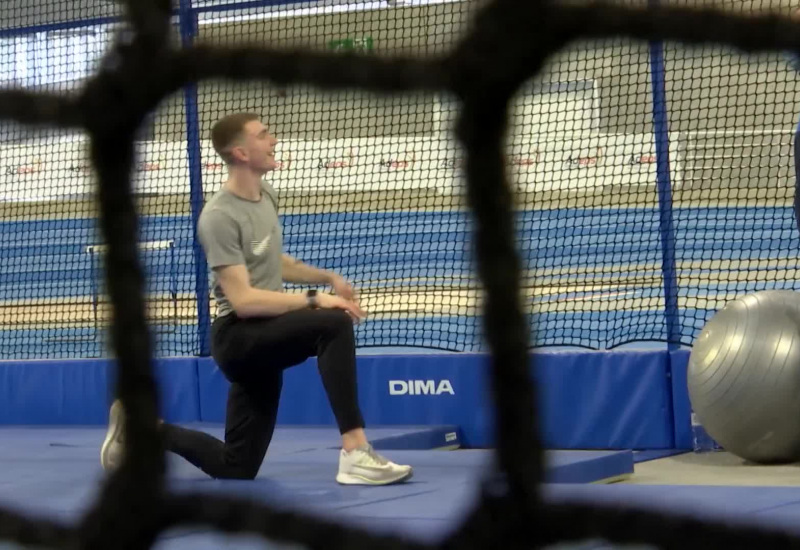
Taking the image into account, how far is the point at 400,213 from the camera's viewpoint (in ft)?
15.5

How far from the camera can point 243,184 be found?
311cm

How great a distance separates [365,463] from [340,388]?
173 millimetres

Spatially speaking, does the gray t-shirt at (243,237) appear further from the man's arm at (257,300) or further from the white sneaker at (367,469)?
the white sneaker at (367,469)

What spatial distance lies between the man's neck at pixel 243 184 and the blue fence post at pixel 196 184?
933mm

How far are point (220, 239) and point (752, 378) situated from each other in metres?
1.31

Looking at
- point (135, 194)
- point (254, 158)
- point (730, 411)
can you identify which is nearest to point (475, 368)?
point (730, 411)

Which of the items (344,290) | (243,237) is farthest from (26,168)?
(344,290)

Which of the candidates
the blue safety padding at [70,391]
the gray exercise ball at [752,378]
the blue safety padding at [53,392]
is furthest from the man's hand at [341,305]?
the blue safety padding at [53,392]

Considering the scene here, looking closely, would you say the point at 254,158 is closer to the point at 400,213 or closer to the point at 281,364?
the point at 281,364

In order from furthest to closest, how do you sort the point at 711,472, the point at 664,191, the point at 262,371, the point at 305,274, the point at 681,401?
the point at 681,401
the point at 664,191
the point at 711,472
the point at 305,274
the point at 262,371

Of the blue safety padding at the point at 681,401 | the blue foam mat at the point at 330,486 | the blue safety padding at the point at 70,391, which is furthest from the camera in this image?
the blue safety padding at the point at 70,391

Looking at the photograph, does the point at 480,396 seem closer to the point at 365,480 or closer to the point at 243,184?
the point at 365,480

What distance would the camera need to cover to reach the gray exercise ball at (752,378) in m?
3.26

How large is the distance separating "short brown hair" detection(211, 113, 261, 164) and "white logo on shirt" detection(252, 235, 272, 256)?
196 millimetres
